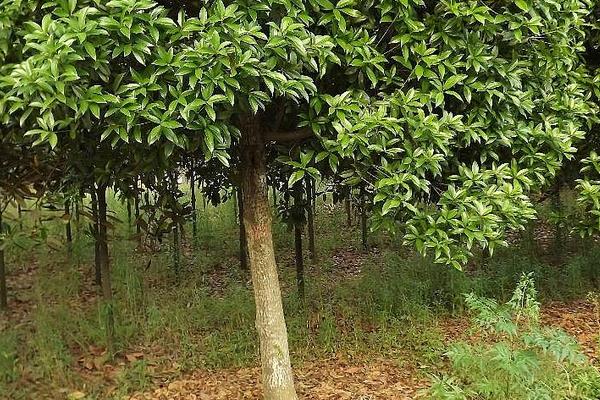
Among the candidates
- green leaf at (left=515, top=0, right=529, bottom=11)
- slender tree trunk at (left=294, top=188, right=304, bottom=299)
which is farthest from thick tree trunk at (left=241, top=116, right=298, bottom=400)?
slender tree trunk at (left=294, top=188, right=304, bottom=299)

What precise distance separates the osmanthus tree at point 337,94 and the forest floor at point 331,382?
60 centimetres

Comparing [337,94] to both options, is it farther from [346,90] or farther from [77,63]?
[77,63]

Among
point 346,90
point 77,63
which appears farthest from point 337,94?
point 77,63

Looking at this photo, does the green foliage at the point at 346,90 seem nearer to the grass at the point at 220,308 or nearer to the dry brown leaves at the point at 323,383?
the dry brown leaves at the point at 323,383

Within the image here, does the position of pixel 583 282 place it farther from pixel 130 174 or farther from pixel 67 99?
pixel 67 99

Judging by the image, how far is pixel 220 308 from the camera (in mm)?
5527

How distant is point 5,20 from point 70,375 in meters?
2.89

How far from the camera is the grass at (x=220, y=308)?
467 cm

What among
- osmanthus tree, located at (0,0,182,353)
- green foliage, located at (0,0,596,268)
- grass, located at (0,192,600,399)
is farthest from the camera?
grass, located at (0,192,600,399)

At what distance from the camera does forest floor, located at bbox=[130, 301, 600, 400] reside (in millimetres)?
4129

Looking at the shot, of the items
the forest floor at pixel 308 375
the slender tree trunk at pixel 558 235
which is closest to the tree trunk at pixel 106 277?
the forest floor at pixel 308 375

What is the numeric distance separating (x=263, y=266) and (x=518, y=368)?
151 centimetres

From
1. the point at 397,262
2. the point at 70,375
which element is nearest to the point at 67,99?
the point at 70,375

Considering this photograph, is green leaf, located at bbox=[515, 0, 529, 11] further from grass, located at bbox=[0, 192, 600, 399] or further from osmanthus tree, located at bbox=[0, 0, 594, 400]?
grass, located at bbox=[0, 192, 600, 399]
